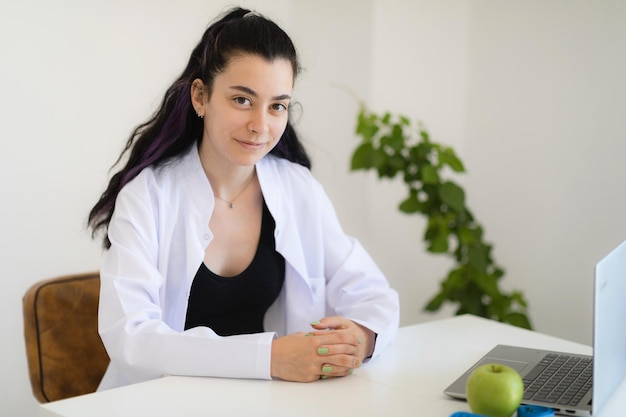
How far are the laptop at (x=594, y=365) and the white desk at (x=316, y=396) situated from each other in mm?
42

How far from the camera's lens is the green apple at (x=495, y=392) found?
1.25 m

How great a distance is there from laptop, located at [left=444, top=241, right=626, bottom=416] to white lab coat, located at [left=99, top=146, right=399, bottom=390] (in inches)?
12.3

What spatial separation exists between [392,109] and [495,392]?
7.66ft

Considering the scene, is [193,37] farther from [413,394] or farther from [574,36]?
[413,394]

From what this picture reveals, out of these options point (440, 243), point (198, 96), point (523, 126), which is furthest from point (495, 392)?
point (523, 126)

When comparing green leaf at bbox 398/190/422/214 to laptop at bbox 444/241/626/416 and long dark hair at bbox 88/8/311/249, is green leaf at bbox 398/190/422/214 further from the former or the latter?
laptop at bbox 444/241/626/416

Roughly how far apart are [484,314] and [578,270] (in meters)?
0.40

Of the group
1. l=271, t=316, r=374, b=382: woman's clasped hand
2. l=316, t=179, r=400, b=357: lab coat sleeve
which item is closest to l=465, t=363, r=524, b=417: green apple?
l=271, t=316, r=374, b=382: woman's clasped hand

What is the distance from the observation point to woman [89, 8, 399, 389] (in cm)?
156

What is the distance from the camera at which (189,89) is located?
192cm

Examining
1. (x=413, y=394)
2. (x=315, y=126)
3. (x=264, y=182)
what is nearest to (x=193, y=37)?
(x=315, y=126)

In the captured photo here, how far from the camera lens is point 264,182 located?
201 centimetres

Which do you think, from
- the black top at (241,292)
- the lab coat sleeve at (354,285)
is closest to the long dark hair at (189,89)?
the black top at (241,292)

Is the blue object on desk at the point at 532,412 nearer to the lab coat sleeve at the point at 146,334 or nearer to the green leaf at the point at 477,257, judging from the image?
the lab coat sleeve at the point at 146,334
